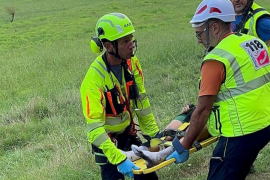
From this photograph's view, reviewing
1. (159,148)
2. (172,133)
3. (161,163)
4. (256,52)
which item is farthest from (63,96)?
(256,52)

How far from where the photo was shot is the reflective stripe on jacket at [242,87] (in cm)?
279

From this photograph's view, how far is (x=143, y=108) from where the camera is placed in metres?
4.04

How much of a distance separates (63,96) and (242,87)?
6998mm

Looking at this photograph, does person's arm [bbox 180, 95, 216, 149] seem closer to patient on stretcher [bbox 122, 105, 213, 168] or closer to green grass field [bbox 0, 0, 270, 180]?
patient on stretcher [bbox 122, 105, 213, 168]

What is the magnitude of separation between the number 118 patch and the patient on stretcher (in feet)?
3.10

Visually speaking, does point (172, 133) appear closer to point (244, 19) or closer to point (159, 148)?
point (159, 148)

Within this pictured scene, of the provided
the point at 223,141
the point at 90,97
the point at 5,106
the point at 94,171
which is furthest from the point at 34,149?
the point at 223,141

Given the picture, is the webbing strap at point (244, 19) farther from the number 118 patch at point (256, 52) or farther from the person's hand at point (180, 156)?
the person's hand at point (180, 156)

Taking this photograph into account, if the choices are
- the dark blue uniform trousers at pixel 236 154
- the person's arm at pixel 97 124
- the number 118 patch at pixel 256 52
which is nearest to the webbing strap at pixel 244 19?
the number 118 patch at pixel 256 52

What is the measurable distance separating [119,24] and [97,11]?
2652cm

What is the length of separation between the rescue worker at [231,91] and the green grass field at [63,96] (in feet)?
5.77

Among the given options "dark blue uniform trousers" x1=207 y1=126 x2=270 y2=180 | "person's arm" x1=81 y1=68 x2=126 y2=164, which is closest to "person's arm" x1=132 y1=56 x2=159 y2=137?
"person's arm" x1=81 y1=68 x2=126 y2=164

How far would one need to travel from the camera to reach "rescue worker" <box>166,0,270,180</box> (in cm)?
279

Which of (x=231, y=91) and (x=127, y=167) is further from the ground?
(x=231, y=91)
